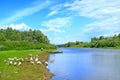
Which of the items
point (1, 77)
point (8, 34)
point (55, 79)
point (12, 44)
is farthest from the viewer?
point (8, 34)

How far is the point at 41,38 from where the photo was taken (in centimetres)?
18750

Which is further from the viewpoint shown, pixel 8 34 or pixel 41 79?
pixel 8 34

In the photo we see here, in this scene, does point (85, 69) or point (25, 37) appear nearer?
point (85, 69)

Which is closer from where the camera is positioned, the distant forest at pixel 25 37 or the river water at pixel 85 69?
the river water at pixel 85 69

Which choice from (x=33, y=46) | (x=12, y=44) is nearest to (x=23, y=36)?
(x=33, y=46)

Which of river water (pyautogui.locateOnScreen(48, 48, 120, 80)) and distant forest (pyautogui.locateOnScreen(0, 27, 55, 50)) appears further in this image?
distant forest (pyautogui.locateOnScreen(0, 27, 55, 50))

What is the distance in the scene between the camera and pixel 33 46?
126 metres

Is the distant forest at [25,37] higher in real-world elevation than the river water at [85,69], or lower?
higher

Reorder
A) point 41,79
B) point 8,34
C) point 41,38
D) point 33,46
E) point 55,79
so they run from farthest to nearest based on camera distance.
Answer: point 41,38
point 8,34
point 33,46
point 55,79
point 41,79

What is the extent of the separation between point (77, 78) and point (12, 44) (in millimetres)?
83338

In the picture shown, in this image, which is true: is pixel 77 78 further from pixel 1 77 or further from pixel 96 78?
pixel 1 77

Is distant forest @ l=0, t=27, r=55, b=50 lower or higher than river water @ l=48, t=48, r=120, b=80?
higher

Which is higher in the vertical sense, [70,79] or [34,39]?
[34,39]

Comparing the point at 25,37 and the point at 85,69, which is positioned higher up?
the point at 25,37
